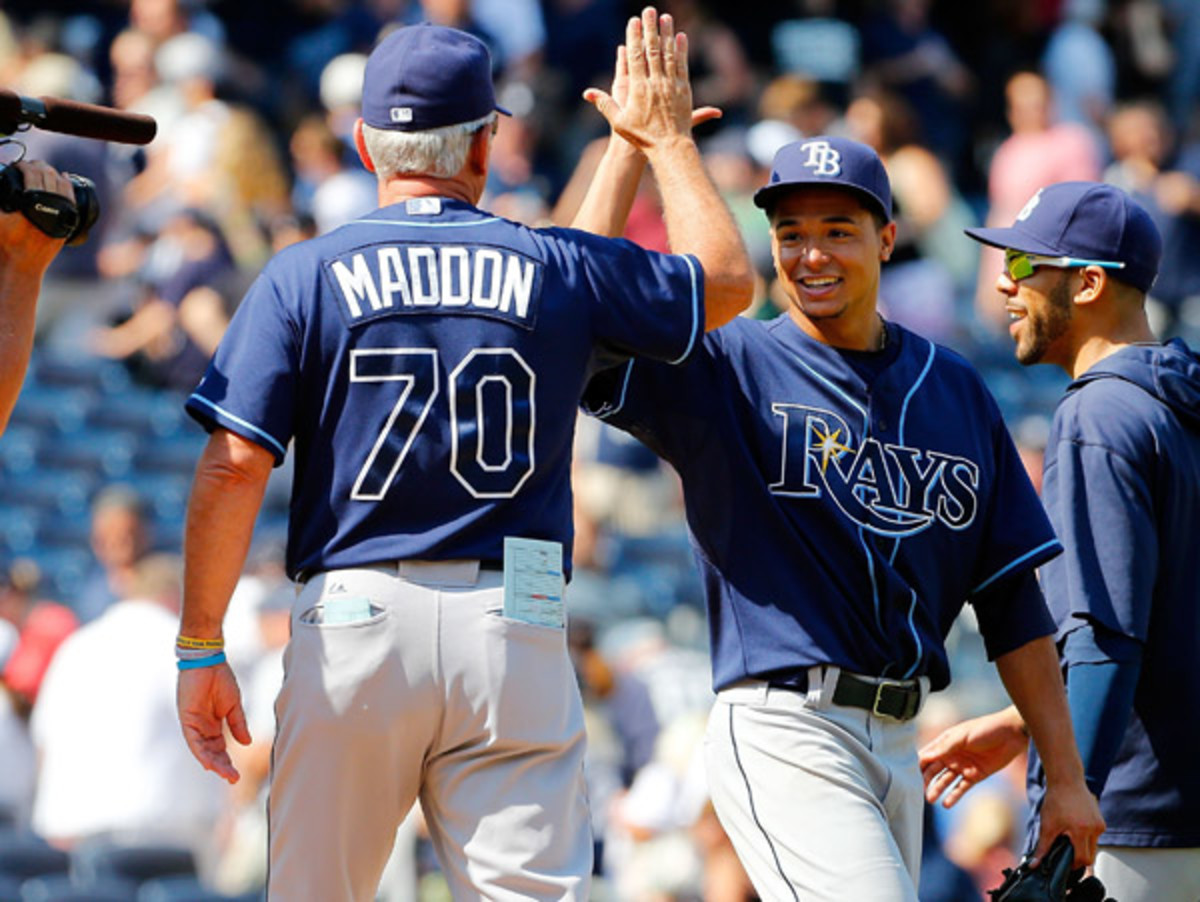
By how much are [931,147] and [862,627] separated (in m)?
10.0

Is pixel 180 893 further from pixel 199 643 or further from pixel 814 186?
pixel 814 186

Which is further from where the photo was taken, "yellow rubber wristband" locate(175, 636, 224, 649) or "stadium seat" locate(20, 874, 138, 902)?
"stadium seat" locate(20, 874, 138, 902)

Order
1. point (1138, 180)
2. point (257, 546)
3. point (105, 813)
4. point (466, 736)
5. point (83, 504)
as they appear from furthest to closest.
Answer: point (1138, 180), point (83, 504), point (257, 546), point (105, 813), point (466, 736)

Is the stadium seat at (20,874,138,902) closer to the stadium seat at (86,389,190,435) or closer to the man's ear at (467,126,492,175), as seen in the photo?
the man's ear at (467,126,492,175)

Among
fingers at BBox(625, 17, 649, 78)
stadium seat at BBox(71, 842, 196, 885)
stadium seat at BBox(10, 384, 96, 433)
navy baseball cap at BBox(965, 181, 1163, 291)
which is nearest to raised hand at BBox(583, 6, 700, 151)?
fingers at BBox(625, 17, 649, 78)

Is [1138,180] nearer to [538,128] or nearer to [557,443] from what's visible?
[538,128]

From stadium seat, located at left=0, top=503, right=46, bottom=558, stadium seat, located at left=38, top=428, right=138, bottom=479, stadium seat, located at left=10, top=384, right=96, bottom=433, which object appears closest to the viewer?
stadium seat, located at left=0, top=503, right=46, bottom=558

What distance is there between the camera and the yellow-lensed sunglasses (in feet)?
15.0

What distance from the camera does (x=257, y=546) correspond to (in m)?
9.88

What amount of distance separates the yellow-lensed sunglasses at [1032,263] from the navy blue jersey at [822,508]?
513 mm

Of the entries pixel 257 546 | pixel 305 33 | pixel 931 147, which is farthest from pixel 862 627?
pixel 305 33

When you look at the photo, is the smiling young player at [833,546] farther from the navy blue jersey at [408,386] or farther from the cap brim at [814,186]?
the navy blue jersey at [408,386]

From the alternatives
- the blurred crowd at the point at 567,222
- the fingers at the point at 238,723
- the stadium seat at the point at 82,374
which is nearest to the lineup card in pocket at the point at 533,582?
the fingers at the point at 238,723

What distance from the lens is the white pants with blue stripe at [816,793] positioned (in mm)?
3912
